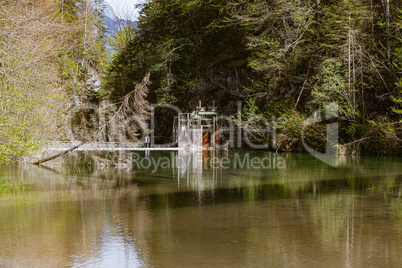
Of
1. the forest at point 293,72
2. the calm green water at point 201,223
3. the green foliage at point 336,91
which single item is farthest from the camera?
the green foliage at point 336,91

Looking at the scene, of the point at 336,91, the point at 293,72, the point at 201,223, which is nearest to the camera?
the point at 201,223

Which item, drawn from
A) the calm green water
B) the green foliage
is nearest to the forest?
the green foliage

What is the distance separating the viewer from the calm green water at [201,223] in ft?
19.4

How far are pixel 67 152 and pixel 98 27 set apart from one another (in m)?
50.3

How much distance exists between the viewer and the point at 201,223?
26.7 ft

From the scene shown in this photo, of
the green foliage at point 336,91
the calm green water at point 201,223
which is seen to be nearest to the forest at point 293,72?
the green foliage at point 336,91

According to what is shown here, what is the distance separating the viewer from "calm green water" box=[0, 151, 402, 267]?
590cm

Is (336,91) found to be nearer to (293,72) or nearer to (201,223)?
(293,72)

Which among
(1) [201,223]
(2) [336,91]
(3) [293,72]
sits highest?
(3) [293,72]

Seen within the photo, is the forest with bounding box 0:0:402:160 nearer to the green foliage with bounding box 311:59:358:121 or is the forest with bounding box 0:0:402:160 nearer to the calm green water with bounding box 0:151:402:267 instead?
the green foliage with bounding box 311:59:358:121

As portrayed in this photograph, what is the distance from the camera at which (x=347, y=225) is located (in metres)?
7.96

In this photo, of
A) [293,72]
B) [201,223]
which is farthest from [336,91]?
[201,223]

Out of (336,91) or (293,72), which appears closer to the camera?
(336,91)

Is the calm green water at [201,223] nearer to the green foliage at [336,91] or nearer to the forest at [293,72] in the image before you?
the forest at [293,72]
